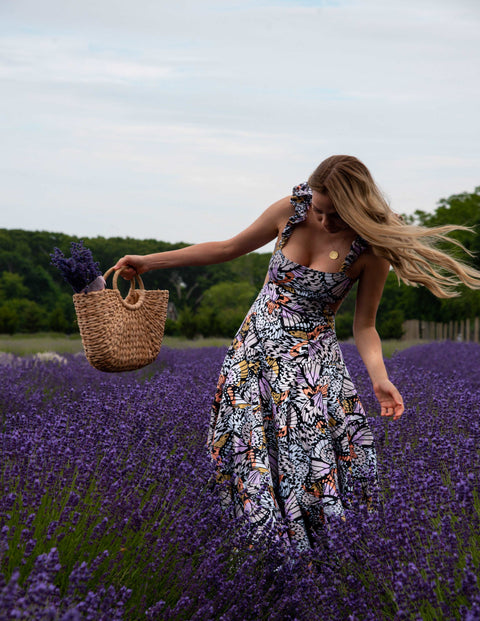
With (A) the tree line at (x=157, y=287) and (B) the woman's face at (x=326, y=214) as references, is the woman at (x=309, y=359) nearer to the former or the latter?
(B) the woman's face at (x=326, y=214)

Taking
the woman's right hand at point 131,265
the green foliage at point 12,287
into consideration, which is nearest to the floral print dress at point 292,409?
the woman's right hand at point 131,265

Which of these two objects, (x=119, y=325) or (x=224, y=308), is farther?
(x=224, y=308)

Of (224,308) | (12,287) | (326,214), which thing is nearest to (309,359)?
(326,214)

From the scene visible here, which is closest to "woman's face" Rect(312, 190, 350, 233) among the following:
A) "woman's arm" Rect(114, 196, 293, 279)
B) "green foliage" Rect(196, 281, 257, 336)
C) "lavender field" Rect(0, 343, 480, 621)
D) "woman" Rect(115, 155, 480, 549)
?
"woman" Rect(115, 155, 480, 549)

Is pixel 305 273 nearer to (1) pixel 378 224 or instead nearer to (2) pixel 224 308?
(1) pixel 378 224

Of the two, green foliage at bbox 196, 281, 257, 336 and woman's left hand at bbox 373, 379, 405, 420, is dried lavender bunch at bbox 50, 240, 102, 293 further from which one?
green foliage at bbox 196, 281, 257, 336

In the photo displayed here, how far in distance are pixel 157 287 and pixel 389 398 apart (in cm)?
957

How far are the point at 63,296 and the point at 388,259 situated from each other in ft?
53.1

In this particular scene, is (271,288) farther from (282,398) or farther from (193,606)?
(193,606)

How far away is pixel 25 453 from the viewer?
7.55 ft

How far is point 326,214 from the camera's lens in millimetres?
2559

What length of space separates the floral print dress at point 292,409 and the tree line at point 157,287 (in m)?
6.70

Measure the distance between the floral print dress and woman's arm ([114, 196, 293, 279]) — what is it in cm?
9

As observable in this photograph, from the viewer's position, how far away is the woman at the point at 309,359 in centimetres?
254
